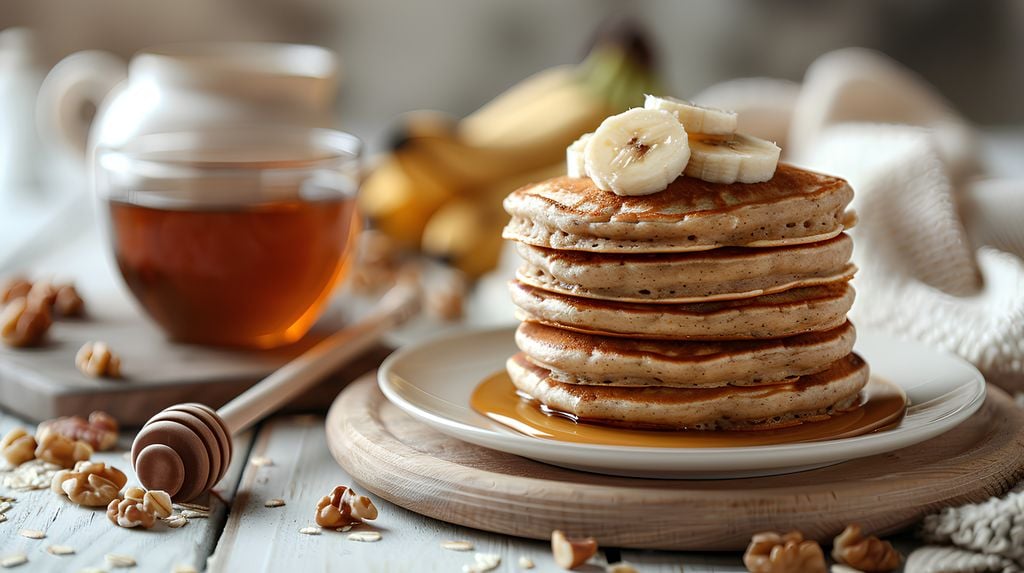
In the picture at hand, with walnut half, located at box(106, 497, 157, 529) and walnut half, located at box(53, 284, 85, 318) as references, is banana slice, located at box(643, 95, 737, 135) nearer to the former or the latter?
walnut half, located at box(106, 497, 157, 529)

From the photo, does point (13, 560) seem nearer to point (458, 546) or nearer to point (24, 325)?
point (458, 546)

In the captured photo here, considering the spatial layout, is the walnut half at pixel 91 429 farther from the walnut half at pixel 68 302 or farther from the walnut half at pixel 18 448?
the walnut half at pixel 68 302

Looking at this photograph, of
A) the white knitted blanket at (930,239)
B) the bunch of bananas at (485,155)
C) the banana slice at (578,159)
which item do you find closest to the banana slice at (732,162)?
the banana slice at (578,159)

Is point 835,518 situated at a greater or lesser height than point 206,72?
lesser

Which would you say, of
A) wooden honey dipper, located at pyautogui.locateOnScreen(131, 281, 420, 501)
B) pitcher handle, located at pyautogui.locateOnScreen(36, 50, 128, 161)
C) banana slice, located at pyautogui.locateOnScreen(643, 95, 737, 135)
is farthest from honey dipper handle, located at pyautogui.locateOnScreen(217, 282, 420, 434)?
pitcher handle, located at pyautogui.locateOnScreen(36, 50, 128, 161)

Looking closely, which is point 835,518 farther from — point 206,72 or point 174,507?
point 206,72

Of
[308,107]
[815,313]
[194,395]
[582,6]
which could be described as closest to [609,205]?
[815,313]
